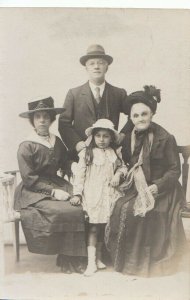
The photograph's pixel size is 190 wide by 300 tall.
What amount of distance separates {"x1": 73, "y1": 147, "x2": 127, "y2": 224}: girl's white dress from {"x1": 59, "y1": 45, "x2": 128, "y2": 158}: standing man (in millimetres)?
105

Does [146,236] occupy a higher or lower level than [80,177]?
lower

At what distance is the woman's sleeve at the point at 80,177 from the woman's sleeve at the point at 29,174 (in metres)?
0.13

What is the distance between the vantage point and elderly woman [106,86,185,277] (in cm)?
262

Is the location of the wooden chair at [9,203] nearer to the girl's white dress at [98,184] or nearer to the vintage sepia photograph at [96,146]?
the vintage sepia photograph at [96,146]

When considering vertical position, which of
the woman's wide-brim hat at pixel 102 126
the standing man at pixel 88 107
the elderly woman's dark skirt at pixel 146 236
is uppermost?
the standing man at pixel 88 107

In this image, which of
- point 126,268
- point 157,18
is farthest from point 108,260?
point 157,18

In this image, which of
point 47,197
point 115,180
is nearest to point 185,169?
point 115,180

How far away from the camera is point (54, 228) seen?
2.59 m

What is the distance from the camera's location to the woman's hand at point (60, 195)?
260cm

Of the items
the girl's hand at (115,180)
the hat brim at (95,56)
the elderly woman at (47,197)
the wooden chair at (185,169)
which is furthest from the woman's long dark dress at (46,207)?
the wooden chair at (185,169)

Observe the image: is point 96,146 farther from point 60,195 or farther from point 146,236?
point 146,236

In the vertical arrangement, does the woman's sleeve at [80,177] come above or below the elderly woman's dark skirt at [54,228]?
above

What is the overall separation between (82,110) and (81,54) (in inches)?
11.5
